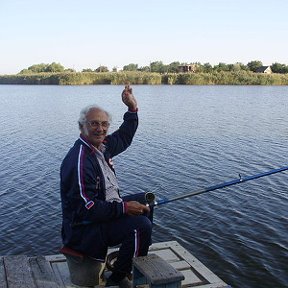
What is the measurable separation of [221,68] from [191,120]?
2700 inches

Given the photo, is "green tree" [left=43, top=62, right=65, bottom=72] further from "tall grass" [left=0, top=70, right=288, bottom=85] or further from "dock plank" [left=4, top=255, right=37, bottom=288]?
"dock plank" [left=4, top=255, right=37, bottom=288]

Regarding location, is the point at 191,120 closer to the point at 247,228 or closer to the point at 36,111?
the point at 36,111

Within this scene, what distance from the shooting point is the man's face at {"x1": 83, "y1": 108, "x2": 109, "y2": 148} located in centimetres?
427

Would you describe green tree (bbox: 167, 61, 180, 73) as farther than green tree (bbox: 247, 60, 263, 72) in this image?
Yes

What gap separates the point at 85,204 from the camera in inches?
157

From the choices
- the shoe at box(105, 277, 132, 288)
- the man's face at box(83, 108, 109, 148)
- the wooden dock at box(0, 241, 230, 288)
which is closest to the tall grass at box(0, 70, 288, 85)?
the wooden dock at box(0, 241, 230, 288)

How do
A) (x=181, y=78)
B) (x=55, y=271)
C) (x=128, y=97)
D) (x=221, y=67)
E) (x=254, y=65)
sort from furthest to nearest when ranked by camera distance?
1. (x=254, y=65)
2. (x=221, y=67)
3. (x=181, y=78)
4. (x=55, y=271)
5. (x=128, y=97)

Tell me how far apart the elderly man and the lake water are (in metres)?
3.01

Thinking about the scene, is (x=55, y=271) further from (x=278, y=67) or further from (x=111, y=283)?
(x=278, y=67)

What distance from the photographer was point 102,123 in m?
4.29

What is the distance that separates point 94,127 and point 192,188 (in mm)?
7128

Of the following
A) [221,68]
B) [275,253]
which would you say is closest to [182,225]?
[275,253]

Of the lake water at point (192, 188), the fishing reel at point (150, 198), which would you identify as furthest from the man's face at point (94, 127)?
the lake water at point (192, 188)

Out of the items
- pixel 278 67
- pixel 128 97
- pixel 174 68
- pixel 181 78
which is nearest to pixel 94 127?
pixel 128 97
